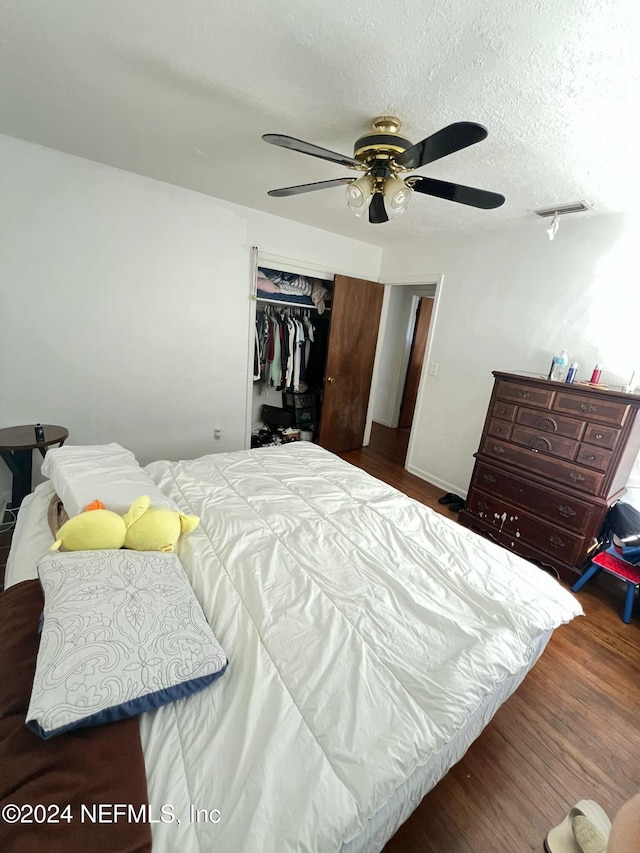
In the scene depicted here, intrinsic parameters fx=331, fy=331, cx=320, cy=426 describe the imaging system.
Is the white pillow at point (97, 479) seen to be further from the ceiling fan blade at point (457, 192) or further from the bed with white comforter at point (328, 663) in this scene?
the ceiling fan blade at point (457, 192)

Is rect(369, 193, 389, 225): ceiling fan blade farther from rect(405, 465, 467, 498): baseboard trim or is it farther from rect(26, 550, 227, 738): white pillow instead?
rect(405, 465, 467, 498): baseboard trim

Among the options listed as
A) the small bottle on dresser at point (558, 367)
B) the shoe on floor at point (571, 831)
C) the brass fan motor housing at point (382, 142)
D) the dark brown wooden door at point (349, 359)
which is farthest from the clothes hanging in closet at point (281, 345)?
the shoe on floor at point (571, 831)

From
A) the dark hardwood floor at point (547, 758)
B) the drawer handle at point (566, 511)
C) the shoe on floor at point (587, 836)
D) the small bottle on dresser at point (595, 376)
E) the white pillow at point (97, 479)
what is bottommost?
the dark hardwood floor at point (547, 758)

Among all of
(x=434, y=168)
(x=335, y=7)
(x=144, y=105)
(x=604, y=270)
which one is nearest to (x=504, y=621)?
(x=335, y=7)

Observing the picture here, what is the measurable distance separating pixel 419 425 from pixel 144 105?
121 inches

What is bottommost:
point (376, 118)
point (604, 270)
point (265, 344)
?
point (265, 344)

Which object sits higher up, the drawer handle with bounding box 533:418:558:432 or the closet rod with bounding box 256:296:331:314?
the closet rod with bounding box 256:296:331:314

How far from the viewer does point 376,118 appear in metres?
1.42

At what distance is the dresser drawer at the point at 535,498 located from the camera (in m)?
2.04

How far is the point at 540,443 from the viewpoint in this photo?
219cm

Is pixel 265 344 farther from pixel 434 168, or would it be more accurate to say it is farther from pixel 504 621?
pixel 504 621

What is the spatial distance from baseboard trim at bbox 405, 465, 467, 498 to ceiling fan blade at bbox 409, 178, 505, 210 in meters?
2.38

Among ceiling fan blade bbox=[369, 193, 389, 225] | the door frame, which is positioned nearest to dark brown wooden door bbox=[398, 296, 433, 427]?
the door frame

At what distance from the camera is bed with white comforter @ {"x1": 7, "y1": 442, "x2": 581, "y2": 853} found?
2.07 ft
